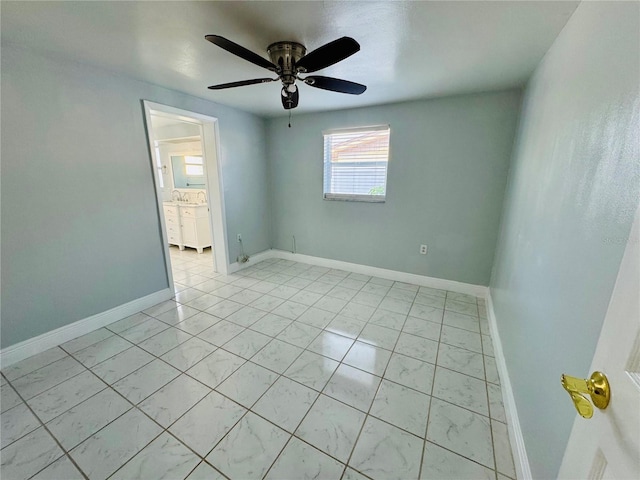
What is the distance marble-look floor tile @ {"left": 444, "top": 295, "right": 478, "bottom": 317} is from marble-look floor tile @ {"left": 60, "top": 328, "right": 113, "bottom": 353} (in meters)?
3.29

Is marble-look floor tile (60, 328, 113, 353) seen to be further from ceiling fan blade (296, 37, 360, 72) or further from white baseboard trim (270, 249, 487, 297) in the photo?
ceiling fan blade (296, 37, 360, 72)

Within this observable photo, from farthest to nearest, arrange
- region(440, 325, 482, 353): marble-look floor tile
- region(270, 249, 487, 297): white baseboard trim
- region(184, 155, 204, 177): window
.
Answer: region(184, 155, 204, 177): window < region(270, 249, 487, 297): white baseboard trim < region(440, 325, 482, 353): marble-look floor tile

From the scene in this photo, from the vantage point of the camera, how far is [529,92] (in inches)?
83.4

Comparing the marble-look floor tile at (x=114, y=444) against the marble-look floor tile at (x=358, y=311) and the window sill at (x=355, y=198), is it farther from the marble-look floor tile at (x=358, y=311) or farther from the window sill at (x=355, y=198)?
the window sill at (x=355, y=198)

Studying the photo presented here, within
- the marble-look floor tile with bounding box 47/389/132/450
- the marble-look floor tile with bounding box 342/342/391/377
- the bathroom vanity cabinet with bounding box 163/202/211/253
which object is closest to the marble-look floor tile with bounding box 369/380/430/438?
the marble-look floor tile with bounding box 342/342/391/377

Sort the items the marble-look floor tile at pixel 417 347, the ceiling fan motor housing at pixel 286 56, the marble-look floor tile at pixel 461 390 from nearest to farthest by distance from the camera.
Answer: the marble-look floor tile at pixel 461 390 → the ceiling fan motor housing at pixel 286 56 → the marble-look floor tile at pixel 417 347

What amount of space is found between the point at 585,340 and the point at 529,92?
7.35ft

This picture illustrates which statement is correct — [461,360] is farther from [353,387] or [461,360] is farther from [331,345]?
[331,345]

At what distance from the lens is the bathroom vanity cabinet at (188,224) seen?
446 centimetres

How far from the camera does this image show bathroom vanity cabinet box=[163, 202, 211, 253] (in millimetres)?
4465

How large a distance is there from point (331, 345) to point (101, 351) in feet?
6.04

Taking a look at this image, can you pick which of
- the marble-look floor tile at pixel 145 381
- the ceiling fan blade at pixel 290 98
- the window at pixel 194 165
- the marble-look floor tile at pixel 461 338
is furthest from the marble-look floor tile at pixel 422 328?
the window at pixel 194 165

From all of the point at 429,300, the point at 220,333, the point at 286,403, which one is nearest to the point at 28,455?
the point at 220,333

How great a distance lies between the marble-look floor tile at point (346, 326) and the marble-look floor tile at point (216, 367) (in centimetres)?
83
